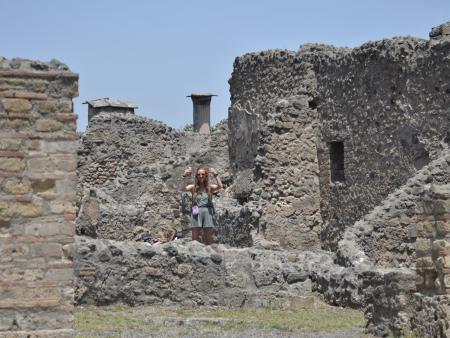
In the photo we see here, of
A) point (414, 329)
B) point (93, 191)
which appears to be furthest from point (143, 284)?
point (93, 191)

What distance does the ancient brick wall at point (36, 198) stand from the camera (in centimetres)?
1070

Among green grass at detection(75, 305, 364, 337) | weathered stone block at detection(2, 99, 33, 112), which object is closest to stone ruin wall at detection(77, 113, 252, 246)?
green grass at detection(75, 305, 364, 337)

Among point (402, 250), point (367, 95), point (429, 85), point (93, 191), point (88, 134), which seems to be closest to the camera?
point (402, 250)

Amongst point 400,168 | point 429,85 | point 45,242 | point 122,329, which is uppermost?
point 429,85

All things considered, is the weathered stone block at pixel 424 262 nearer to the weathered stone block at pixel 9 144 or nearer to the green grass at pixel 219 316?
the green grass at pixel 219 316

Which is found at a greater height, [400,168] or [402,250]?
[400,168]

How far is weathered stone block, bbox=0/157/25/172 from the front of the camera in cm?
1073

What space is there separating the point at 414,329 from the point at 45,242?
13.1ft

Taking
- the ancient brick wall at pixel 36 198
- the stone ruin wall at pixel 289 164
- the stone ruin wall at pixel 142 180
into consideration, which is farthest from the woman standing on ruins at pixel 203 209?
the ancient brick wall at pixel 36 198

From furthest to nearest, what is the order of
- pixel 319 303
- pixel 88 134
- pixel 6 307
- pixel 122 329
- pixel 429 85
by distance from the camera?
1. pixel 88 134
2. pixel 429 85
3. pixel 319 303
4. pixel 122 329
5. pixel 6 307

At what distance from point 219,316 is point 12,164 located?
15.0 feet

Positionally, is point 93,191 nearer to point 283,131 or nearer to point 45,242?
point 283,131

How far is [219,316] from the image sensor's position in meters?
14.5

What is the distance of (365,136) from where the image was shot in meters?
23.0
